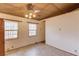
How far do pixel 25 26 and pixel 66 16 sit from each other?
2530mm

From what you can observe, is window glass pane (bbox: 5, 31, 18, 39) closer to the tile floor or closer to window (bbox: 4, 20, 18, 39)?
window (bbox: 4, 20, 18, 39)

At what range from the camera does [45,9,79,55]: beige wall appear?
3.86 meters

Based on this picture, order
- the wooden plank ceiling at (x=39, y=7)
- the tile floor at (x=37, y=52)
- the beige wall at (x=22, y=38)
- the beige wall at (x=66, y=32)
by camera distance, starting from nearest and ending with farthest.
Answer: the wooden plank ceiling at (x=39, y=7) → the beige wall at (x=66, y=32) → the tile floor at (x=37, y=52) → the beige wall at (x=22, y=38)

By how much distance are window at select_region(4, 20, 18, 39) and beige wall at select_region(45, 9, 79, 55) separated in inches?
87.2

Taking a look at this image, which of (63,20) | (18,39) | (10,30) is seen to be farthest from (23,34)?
(63,20)

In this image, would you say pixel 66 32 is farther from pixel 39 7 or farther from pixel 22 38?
pixel 22 38

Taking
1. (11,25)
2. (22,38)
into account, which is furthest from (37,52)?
(11,25)

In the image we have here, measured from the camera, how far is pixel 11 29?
501cm

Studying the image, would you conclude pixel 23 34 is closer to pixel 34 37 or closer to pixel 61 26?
pixel 34 37

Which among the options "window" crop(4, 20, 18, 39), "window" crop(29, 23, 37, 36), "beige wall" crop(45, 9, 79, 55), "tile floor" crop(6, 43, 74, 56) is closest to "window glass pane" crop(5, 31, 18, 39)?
"window" crop(4, 20, 18, 39)

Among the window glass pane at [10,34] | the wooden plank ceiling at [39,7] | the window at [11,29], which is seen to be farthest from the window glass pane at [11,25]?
the wooden plank ceiling at [39,7]

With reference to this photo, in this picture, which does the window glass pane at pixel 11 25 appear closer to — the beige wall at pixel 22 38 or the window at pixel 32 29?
the beige wall at pixel 22 38

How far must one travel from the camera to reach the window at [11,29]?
4.71 meters

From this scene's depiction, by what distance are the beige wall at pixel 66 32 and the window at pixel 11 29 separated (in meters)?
2.21
